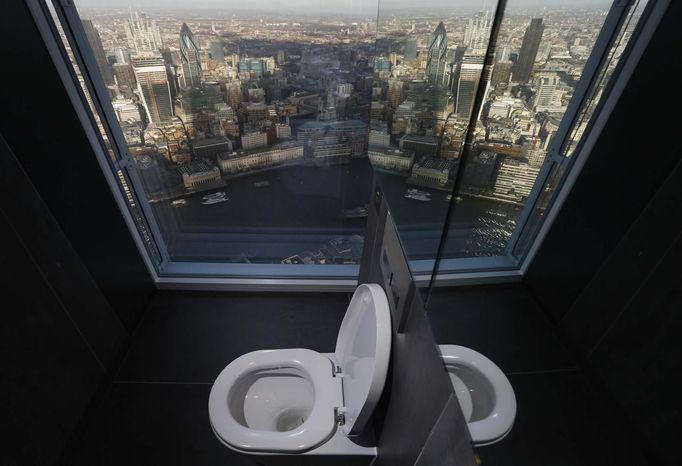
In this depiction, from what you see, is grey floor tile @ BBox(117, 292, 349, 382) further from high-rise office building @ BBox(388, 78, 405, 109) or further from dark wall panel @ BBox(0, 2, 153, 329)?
high-rise office building @ BBox(388, 78, 405, 109)

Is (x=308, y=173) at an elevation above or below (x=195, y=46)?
below

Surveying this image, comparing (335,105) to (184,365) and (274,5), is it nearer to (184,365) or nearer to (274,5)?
(274,5)

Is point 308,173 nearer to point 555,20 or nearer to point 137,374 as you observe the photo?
point 137,374

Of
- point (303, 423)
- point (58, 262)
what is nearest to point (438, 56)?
point (303, 423)

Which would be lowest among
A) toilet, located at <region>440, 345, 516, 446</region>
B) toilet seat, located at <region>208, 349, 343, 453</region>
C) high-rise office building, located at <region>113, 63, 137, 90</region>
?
toilet seat, located at <region>208, 349, 343, 453</region>

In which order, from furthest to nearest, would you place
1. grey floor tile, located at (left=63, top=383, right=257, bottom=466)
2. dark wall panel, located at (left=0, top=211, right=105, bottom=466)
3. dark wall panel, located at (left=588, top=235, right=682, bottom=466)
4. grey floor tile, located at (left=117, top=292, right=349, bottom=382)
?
grey floor tile, located at (left=117, top=292, right=349, bottom=382) → grey floor tile, located at (left=63, top=383, right=257, bottom=466) → dark wall panel, located at (left=0, top=211, right=105, bottom=466) → dark wall panel, located at (left=588, top=235, right=682, bottom=466)

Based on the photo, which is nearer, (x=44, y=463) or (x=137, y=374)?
(x=44, y=463)

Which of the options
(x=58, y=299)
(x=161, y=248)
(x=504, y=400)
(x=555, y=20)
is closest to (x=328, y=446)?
(x=504, y=400)

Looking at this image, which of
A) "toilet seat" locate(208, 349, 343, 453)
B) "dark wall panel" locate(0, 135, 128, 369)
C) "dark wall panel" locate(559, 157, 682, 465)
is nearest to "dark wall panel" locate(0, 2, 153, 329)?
"dark wall panel" locate(0, 135, 128, 369)
